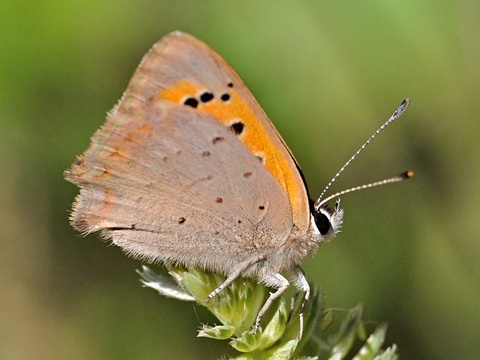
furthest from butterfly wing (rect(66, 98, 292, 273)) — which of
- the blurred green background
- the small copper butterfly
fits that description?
the blurred green background

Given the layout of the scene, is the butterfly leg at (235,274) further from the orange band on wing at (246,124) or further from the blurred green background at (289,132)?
the blurred green background at (289,132)

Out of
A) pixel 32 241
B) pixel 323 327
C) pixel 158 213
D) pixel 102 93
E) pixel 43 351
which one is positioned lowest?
pixel 43 351

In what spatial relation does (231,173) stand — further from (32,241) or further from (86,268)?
(32,241)

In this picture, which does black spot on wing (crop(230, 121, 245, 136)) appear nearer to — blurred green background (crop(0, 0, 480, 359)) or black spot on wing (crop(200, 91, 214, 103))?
black spot on wing (crop(200, 91, 214, 103))

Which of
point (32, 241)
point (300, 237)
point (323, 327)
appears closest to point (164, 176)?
point (300, 237)

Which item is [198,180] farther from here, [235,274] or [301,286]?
[301,286]
